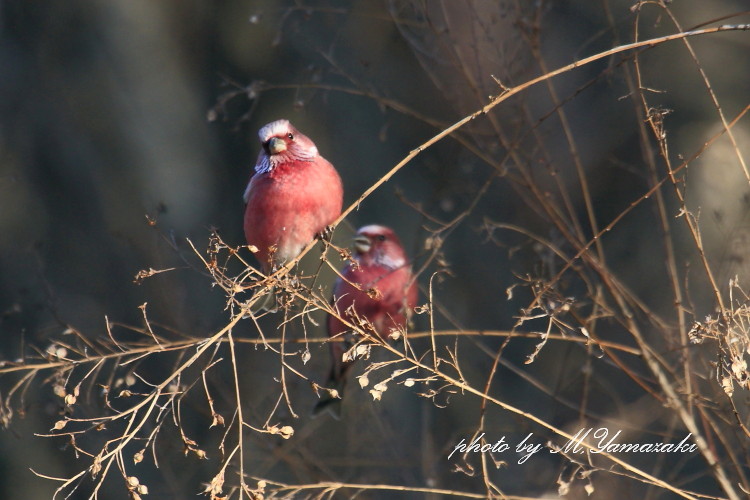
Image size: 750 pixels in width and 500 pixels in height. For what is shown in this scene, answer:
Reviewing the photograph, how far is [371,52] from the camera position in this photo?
783cm

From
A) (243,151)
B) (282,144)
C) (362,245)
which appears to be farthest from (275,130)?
(243,151)

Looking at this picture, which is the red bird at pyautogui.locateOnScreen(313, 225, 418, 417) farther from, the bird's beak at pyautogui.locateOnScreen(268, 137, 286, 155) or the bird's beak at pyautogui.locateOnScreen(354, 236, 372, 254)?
the bird's beak at pyautogui.locateOnScreen(268, 137, 286, 155)

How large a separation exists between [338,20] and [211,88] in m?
1.37

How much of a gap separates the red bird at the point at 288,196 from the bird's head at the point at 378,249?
90 centimetres

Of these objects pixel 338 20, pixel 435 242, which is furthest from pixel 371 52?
pixel 435 242

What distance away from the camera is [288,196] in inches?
142

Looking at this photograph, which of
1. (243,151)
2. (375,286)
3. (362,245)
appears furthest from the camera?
(243,151)

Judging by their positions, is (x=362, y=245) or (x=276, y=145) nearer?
(x=276, y=145)

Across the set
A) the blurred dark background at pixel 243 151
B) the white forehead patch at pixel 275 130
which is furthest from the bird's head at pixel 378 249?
the blurred dark background at pixel 243 151

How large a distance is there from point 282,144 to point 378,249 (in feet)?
3.93

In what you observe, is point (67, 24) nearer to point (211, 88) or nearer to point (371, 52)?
point (211, 88)

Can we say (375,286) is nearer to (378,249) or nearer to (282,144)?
(378,249)

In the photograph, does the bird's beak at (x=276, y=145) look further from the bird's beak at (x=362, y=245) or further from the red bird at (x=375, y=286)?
the bird's beak at (x=362, y=245)

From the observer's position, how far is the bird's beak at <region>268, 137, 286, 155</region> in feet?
11.9
